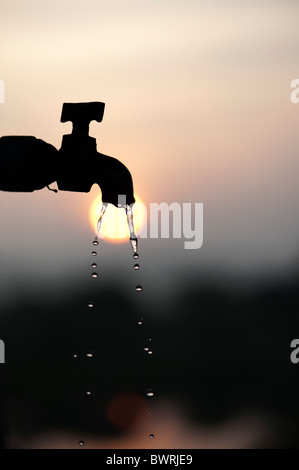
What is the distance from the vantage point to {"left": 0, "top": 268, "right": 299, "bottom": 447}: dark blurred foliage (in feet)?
60.6

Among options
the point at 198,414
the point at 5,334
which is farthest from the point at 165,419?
the point at 5,334

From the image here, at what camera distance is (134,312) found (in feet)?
71.8

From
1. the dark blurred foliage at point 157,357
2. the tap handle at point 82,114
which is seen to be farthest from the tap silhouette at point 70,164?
the dark blurred foliage at point 157,357

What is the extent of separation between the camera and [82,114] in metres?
2.95

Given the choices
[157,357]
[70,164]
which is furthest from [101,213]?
[157,357]

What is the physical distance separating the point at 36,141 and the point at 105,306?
65.8 feet

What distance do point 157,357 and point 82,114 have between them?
54.7 feet

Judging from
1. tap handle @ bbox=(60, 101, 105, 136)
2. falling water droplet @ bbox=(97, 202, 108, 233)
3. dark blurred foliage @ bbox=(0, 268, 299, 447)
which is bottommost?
falling water droplet @ bbox=(97, 202, 108, 233)

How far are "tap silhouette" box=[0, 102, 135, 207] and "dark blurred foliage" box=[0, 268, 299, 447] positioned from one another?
1412 cm

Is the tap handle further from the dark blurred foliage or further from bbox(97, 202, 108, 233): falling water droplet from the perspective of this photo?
the dark blurred foliage

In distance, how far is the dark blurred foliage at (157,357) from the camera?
60.6ft

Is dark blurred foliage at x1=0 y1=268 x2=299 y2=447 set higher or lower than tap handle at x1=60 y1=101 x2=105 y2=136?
higher

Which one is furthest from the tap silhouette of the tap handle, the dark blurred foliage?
the dark blurred foliage

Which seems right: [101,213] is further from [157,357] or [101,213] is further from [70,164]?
[157,357]
